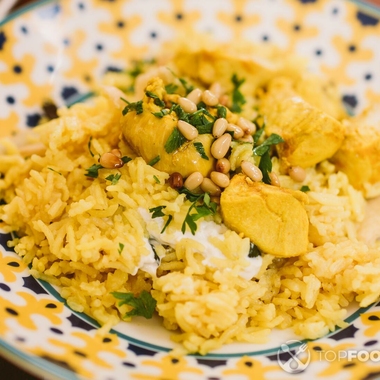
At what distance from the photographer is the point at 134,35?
5105 mm

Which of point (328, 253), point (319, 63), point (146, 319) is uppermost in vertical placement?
point (319, 63)

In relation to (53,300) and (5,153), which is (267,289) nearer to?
(53,300)

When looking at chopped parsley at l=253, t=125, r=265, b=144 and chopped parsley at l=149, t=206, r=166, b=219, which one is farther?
chopped parsley at l=253, t=125, r=265, b=144

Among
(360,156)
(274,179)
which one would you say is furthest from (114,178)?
(360,156)

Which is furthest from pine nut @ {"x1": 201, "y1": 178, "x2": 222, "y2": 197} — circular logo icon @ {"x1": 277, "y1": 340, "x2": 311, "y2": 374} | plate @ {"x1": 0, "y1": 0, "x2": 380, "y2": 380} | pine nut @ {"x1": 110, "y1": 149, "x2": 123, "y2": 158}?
circular logo icon @ {"x1": 277, "y1": 340, "x2": 311, "y2": 374}

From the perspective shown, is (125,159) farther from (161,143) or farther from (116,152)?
(161,143)

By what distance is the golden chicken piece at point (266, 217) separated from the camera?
293 cm

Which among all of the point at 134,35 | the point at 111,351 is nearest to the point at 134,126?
the point at 111,351

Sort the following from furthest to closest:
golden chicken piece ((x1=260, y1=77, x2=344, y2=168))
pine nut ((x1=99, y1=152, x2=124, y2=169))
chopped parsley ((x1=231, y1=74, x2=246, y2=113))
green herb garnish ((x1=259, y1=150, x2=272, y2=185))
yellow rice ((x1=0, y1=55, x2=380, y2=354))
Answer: chopped parsley ((x1=231, y1=74, x2=246, y2=113)) → golden chicken piece ((x1=260, y1=77, x2=344, y2=168)) → green herb garnish ((x1=259, y1=150, x2=272, y2=185)) → pine nut ((x1=99, y1=152, x2=124, y2=169)) → yellow rice ((x1=0, y1=55, x2=380, y2=354))

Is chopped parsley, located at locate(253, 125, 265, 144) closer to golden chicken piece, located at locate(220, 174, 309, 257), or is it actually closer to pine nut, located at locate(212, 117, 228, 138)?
pine nut, located at locate(212, 117, 228, 138)

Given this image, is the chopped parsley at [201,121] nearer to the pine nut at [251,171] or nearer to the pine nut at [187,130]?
the pine nut at [187,130]

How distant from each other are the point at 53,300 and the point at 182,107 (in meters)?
1.49

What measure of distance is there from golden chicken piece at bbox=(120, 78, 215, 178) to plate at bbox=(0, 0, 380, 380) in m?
0.99

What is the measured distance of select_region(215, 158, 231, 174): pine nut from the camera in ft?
10.0
